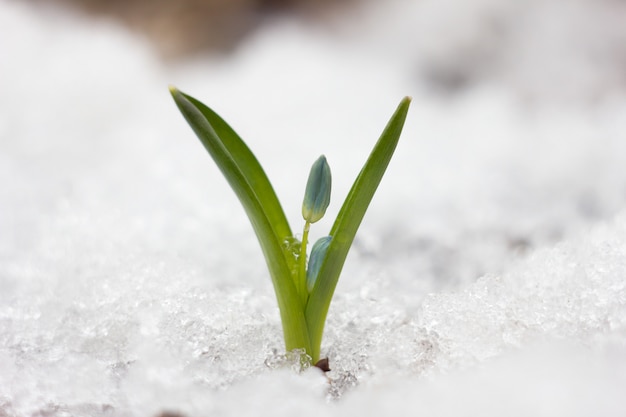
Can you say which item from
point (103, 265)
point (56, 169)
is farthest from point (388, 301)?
point (56, 169)

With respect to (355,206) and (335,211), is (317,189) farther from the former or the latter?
(335,211)

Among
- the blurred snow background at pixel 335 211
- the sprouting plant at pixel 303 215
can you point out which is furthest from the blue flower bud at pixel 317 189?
the blurred snow background at pixel 335 211

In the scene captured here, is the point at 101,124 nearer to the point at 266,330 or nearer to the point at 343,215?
the point at 266,330

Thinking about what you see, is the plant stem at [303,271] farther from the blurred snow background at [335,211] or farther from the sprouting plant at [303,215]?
the blurred snow background at [335,211]

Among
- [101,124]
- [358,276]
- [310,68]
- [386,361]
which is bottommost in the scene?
[386,361]

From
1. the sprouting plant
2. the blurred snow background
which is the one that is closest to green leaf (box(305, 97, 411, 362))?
the sprouting plant

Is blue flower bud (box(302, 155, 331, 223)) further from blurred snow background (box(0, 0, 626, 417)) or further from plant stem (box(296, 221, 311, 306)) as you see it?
blurred snow background (box(0, 0, 626, 417))

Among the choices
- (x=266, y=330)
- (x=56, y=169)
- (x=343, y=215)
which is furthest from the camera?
(x=56, y=169)
